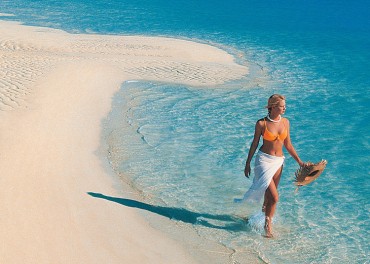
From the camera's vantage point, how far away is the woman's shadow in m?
7.67

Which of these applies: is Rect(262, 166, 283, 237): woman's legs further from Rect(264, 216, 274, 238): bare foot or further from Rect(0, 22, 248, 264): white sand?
Rect(0, 22, 248, 264): white sand

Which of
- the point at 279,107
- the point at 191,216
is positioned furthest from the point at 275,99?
the point at 191,216

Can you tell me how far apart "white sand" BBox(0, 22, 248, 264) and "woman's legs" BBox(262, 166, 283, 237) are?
119 cm

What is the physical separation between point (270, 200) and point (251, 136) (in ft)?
14.8

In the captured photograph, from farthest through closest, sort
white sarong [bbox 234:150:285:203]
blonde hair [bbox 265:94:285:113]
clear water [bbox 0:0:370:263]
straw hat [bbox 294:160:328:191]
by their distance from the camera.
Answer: clear water [bbox 0:0:370:263] → white sarong [bbox 234:150:285:203] → straw hat [bbox 294:160:328:191] → blonde hair [bbox 265:94:285:113]

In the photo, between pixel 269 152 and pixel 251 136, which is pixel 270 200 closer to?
pixel 269 152

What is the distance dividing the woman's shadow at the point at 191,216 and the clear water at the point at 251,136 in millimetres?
28

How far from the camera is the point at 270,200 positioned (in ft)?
23.4

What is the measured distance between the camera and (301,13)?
3112 cm

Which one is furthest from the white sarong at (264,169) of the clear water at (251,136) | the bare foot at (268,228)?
the clear water at (251,136)

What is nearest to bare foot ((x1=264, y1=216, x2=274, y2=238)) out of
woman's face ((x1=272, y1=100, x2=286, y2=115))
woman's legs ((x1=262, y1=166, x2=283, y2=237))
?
woman's legs ((x1=262, y1=166, x2=283, y2=237))

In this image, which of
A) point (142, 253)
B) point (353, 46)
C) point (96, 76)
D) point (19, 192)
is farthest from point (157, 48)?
point (142, 253)

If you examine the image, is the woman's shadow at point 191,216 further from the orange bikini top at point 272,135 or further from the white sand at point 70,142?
the orange bikini top at point 272,135

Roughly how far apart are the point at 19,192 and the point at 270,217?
354cm
